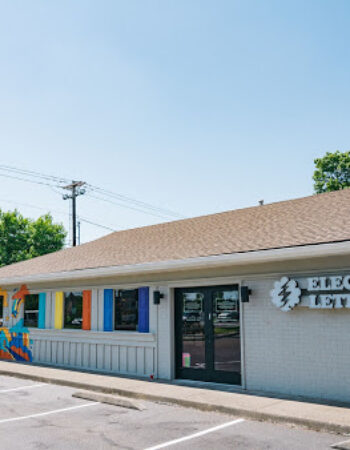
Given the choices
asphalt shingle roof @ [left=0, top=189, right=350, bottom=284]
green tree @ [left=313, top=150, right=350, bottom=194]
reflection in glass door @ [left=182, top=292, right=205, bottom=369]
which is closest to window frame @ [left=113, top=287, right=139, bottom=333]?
asphalt shingle roof @ [left=0, top=189, right=350, bottom=284]

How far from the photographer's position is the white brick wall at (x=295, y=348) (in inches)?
340

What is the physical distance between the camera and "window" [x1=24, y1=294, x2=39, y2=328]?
51.3ft

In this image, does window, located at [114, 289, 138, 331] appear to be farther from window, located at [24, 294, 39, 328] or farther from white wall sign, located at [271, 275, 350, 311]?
white wall sign, located at [271, 275, 350, 311]

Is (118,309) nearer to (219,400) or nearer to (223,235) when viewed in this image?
(223,235)

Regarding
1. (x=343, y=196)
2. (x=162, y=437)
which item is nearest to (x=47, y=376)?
(x=162, y=437)

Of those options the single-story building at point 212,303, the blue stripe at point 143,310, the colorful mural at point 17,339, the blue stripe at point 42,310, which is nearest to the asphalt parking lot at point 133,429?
the single-story building at point 212,303

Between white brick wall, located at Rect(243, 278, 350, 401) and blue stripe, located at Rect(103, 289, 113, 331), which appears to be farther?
blue stripe, located at Rect(103, 289, 113, 331)

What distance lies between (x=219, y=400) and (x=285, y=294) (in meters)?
2.38

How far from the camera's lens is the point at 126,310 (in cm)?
1273

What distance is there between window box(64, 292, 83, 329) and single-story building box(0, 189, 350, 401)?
35mm

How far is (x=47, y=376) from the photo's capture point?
1185 centimetres

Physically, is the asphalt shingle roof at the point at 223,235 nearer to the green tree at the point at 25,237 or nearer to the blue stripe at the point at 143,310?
the blue stripe at the point at 143,310

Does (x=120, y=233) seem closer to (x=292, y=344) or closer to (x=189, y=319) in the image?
(x=189, y=319)

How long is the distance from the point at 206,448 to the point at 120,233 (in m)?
13.1
